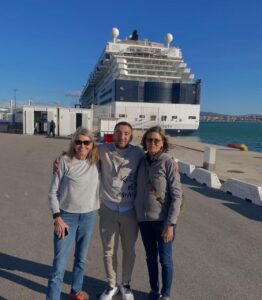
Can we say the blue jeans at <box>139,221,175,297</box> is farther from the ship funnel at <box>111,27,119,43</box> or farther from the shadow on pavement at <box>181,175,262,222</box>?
the ship funnel at <box>111,27,119,43</box>

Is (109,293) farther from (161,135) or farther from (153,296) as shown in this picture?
(161,135)

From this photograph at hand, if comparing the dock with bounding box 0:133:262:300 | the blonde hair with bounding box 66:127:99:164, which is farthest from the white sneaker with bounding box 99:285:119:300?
the blonde hair with bounding box 66:127:99:164

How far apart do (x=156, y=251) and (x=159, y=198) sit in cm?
60

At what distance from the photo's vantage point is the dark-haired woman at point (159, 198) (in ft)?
9.31

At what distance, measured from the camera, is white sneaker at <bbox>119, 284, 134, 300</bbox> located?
3.13 m

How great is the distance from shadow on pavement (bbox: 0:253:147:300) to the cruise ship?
145ft

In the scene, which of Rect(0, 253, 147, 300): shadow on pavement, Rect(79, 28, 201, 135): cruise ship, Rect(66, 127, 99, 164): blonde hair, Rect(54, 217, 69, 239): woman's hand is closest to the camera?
Rect(54, 217, 69, 239): woman's hand

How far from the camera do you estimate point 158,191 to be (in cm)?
286

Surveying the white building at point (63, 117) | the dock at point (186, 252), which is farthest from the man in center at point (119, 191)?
the white building at point (63, 117)

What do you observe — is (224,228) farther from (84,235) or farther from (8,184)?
(8,184)

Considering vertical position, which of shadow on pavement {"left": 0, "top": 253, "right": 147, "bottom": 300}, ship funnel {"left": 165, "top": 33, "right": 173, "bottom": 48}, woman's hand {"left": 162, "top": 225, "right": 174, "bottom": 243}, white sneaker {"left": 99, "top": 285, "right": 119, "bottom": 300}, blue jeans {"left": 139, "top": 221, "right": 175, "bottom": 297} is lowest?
shadow on pavement {"left": 0, "top": 253, "right": 147, "bottom": 300}

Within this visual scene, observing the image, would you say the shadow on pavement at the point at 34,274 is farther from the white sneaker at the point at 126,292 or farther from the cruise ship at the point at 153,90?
the cruise ship at the point at 153,90

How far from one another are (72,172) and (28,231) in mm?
2678

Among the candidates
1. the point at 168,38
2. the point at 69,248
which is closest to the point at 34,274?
the point at 69,248
